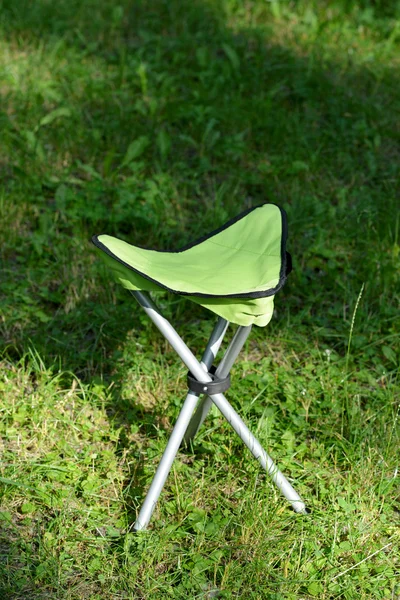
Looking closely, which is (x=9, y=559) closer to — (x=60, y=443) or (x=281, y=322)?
(x=60, y=443)

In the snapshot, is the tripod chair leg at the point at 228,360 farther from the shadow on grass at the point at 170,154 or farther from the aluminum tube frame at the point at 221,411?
the shadow on grass at the point at 170,154

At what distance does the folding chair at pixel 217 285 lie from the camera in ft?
6.45

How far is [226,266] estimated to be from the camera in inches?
86.0

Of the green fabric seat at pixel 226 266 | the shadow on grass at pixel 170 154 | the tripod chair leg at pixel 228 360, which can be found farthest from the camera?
the shadow on grass at pixel 170 154

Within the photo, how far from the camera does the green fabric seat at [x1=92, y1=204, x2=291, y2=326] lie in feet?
6.41

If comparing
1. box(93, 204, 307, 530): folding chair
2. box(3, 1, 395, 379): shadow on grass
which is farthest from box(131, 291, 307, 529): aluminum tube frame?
box(3, 1, 395, 379): shadow on grass

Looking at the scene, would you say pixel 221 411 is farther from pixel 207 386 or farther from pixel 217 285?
pixel 217 285

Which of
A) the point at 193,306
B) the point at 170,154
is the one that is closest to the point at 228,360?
the point at 193,306

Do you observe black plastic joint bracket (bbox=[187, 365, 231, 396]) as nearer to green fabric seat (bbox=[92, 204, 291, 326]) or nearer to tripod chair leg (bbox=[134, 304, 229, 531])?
tripod chair leg (bbox=[134, 304, 229, 531])

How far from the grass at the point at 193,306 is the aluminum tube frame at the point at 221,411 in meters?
0.05

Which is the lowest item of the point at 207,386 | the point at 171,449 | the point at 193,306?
the point at 193,306

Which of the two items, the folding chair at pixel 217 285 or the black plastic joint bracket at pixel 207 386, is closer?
the folding chair at pixel 217 285

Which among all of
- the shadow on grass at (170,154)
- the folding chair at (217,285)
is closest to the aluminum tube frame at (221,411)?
the folding chair at (217,285)

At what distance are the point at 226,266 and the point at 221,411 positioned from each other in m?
0.44
